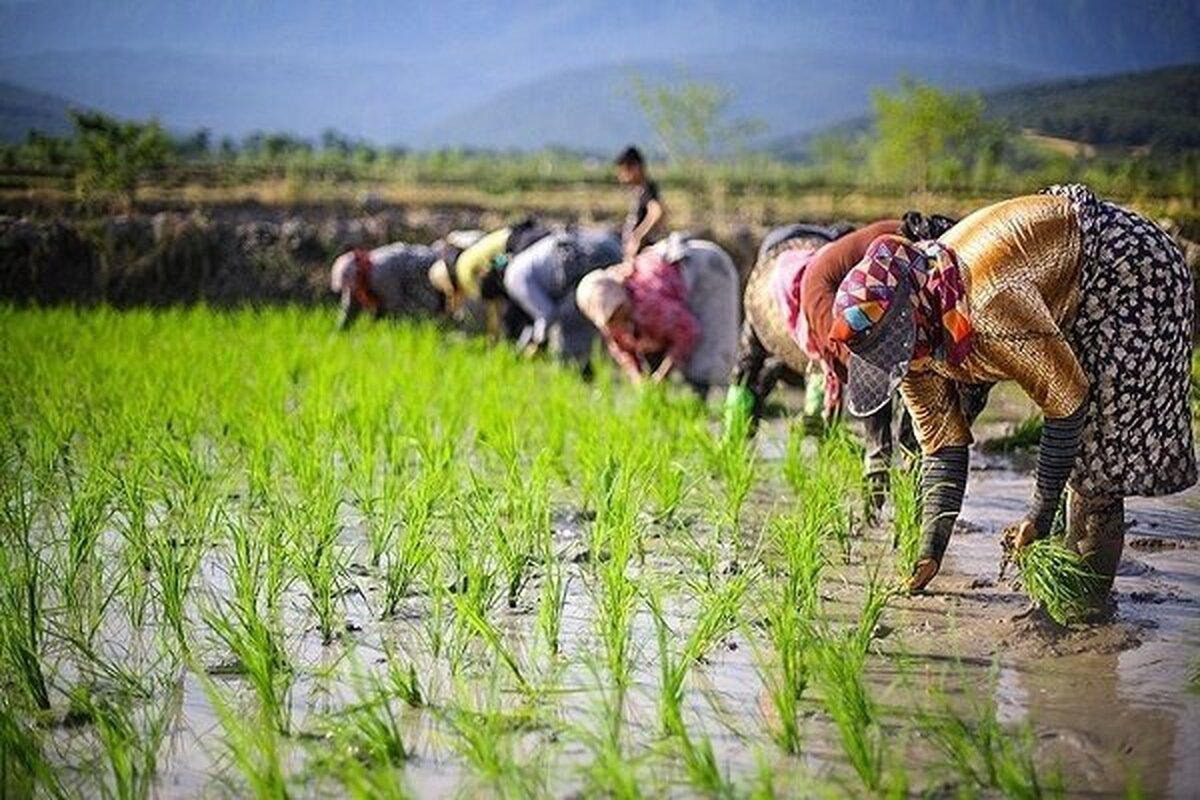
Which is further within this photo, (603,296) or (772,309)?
(603,296)

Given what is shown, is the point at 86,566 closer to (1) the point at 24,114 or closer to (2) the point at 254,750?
(2) the point at 254,750

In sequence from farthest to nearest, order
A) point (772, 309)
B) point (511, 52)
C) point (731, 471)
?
point (511, 52)
point (772, 309)
point (731, 471)

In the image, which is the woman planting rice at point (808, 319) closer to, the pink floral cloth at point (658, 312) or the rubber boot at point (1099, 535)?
the rubber boot at point (1099, 535)

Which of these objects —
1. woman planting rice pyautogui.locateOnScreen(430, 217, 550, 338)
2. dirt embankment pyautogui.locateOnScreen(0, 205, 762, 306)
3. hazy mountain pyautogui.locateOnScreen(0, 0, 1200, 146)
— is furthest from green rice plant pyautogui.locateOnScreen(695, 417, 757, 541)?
dirt embankment pyautogui.locateOnScreen(0, 205, 762, 306)

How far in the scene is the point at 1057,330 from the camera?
2.44 m

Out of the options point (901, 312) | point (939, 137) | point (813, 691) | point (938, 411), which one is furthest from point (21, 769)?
point (939, 137)

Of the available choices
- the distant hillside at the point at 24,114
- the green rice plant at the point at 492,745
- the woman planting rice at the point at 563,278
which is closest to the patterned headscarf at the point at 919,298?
the green rice plant at the point at 492,745

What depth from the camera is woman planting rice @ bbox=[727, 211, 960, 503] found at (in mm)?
3430

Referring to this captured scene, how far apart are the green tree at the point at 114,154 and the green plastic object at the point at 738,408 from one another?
6.90 metres

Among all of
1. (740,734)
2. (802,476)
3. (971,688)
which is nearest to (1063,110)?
(802,476)

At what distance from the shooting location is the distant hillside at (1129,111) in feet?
15.2

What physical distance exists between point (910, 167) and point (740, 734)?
9.24m

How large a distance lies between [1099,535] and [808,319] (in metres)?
1.04

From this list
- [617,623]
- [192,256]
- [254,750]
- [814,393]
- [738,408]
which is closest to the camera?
[254,750]
